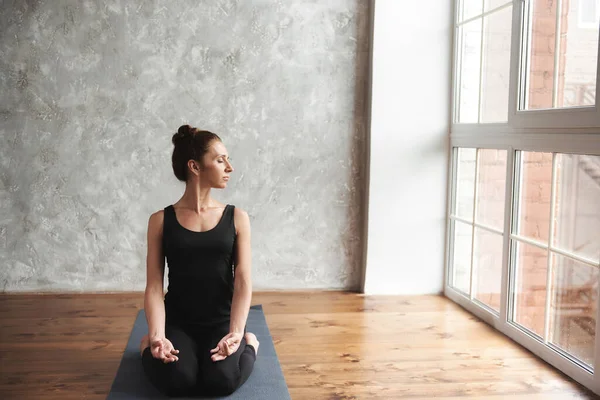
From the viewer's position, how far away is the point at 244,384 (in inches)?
108

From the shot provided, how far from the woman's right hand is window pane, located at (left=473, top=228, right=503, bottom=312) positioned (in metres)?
1.83

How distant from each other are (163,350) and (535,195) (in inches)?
71.0

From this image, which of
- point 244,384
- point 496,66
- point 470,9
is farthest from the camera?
point 470,9

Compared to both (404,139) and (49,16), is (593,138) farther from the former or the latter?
(49,16)

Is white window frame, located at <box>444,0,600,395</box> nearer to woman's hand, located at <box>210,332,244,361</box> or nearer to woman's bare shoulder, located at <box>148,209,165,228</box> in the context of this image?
woman's hand, located at <box>210,332,244,361</box>

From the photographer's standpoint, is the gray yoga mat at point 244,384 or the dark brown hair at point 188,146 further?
the dark brown hair at point 188,146

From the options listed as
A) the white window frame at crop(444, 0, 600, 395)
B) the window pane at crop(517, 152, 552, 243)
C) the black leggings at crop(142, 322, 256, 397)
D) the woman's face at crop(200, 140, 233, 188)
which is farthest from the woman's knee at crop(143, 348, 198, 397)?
the window pane at crop(517, 152, 552, 243)

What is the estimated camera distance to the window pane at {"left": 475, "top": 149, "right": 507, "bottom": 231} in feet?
12.0

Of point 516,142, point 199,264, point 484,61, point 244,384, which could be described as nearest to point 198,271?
point 199,264

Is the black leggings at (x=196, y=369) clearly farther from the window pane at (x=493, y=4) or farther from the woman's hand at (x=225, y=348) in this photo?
the window pane at (x=493, y=4)

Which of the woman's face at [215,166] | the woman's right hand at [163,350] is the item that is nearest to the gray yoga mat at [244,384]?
the woman's right hand at [163,350]

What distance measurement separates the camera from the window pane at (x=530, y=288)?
322 centimetres

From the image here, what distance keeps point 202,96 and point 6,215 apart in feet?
4.33

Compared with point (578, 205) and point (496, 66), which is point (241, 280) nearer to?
point (578, 205)
